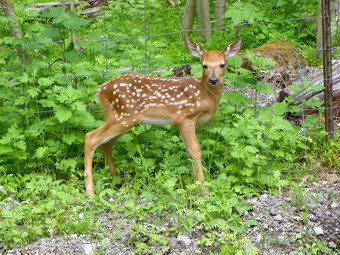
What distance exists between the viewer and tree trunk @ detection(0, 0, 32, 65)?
6.72 m

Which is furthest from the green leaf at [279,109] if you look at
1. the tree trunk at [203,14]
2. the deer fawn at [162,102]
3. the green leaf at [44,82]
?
the tree trunk at [203,14]

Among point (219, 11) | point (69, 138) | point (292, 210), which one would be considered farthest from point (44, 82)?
point (219, 11)

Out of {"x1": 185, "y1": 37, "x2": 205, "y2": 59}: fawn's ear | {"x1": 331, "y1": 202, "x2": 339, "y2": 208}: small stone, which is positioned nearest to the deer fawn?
{"x1": 185, "y1": 37, "x2": 205, "y2": 59}: fawn's ear

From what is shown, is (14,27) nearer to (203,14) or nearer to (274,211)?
(274,211)

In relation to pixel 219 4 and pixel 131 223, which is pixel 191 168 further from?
pixel 219 4

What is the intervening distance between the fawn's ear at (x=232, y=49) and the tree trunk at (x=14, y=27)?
1.98 metres

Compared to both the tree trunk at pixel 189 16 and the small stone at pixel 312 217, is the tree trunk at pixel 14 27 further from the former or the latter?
the tree trunk at pixel 189 16

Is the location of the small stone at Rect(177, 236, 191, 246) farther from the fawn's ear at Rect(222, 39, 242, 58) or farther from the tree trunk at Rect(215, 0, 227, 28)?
the tree trunk at Rect(215, 0, 227, 28)

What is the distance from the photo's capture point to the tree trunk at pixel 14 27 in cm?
672

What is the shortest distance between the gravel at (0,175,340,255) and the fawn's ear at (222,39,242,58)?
1419 mm

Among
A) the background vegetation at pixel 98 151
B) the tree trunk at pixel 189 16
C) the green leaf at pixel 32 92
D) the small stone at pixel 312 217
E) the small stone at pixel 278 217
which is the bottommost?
the small stone at pixel 312 217

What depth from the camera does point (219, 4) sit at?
10180 millimetres

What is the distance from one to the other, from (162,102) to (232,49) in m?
0.86

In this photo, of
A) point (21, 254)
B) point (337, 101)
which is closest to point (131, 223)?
point (21, 254)
